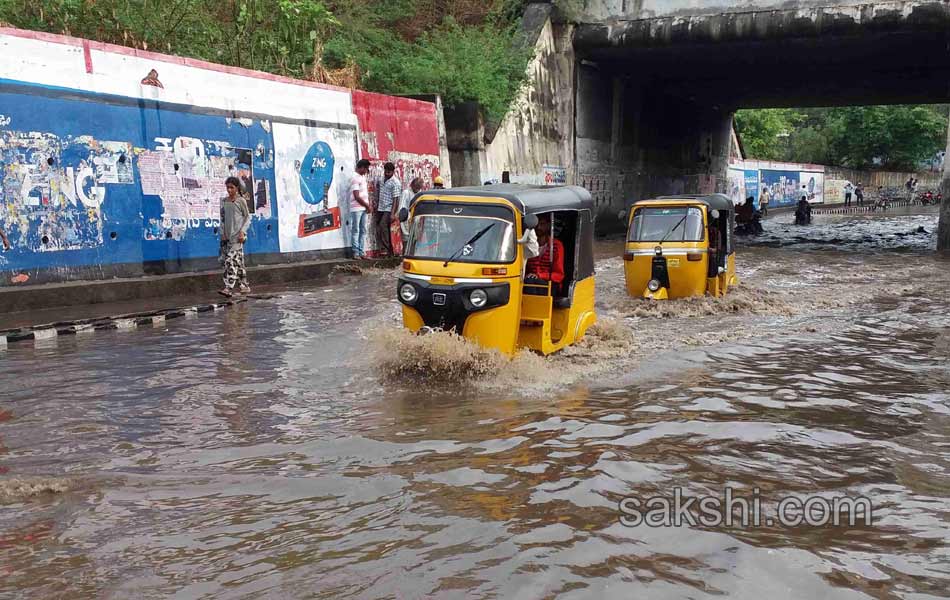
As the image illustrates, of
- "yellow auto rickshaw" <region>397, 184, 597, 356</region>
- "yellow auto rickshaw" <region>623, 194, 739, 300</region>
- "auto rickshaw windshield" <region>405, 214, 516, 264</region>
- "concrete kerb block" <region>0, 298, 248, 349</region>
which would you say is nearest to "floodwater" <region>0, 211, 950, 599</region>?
"concrete kerb block" <region>0, 298, 248, 349</region>

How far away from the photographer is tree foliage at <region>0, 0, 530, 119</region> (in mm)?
15742

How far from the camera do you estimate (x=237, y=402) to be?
24.2ft

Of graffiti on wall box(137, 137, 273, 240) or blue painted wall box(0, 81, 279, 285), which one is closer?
blue painted wall box(0, 81, 279, 285)

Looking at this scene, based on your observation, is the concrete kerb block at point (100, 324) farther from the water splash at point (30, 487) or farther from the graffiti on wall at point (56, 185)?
the water splash at point (30, 487)

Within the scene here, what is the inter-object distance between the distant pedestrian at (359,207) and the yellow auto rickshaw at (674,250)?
6.25 metres

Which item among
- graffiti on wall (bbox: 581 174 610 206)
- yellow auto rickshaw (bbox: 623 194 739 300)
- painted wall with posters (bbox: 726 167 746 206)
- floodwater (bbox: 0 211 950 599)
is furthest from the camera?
painted wall with posters (bbox: 726 167 746 206)

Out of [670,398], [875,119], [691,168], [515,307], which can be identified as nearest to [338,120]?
[515,307]

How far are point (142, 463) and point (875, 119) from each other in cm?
7222

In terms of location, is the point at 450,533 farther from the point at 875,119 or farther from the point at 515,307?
the point at 875,119

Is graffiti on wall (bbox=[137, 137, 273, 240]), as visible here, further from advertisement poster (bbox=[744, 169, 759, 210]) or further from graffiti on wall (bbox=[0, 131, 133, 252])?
advertisement poster (bbox=[744, 169, 759, 210])

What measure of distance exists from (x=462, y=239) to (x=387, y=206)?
10.2m

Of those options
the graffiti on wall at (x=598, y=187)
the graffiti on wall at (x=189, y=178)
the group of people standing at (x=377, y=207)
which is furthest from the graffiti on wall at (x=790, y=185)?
the graffiti on wall at (x=189, y=178)

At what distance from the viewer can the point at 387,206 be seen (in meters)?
A: 18.3

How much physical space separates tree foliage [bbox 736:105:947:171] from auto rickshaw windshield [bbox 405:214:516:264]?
60266mm
